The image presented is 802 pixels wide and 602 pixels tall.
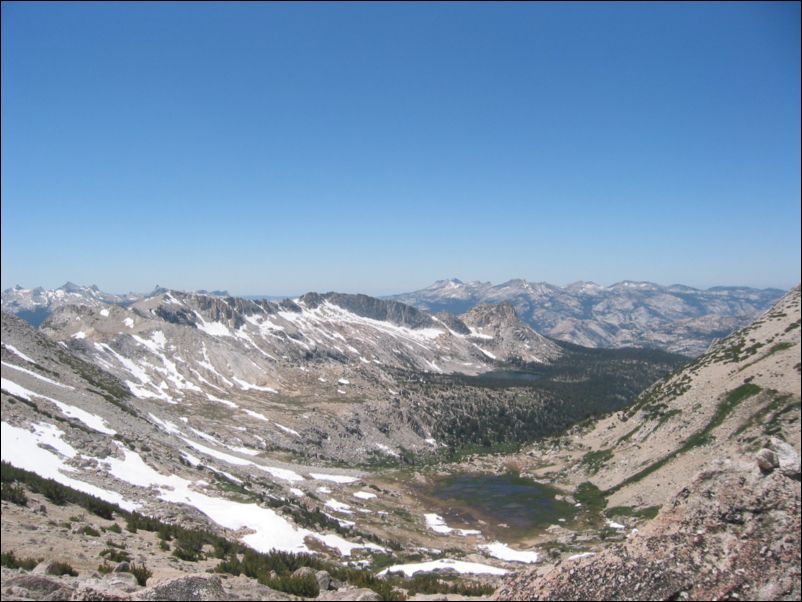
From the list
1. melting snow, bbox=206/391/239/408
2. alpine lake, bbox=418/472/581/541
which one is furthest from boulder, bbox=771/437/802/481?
melting snow, bbox=206/391/239/408

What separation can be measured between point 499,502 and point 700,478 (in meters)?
74.5

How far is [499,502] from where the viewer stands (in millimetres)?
79750

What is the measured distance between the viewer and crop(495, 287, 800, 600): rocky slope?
30.9 feet

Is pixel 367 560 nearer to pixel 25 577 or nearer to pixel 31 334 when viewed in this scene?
pixel 25 577

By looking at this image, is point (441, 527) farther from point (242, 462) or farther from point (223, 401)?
point (223, 401)

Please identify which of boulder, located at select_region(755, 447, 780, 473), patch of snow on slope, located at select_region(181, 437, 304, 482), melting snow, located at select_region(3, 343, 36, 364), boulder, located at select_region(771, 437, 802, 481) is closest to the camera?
boulder, located at select_region(771, 437, 802, 481)

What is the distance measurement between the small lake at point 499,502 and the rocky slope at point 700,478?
5.72 meters

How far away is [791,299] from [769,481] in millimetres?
108720

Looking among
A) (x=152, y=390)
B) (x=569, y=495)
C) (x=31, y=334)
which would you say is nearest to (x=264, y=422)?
(x=152, y=390)

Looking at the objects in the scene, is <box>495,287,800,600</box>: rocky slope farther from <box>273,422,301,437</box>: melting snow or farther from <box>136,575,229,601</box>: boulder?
<box>273,422,301,437</box>: melting snow

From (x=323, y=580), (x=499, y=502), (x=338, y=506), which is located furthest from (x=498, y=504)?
(x=323, y=580)

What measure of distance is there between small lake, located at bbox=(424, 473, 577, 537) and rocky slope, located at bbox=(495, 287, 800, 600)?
5.72 metres

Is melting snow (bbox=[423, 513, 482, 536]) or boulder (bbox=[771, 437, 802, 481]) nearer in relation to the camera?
boulder (bbox=[771, 437, 802, 481])

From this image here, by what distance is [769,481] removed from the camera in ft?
34.6
